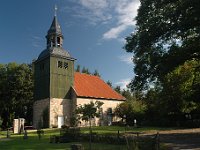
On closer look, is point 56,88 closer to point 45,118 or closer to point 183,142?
point 45,118

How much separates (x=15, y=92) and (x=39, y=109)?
36.2 feet

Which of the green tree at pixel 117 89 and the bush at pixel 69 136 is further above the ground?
the green tree at pixel 117 89

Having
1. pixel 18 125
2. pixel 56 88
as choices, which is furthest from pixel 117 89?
pixel 18 125

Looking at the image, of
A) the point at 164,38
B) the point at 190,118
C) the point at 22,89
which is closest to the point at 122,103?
the point at 190,118

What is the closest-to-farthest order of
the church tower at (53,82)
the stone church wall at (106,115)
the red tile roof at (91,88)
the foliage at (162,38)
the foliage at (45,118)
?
1. the foliage at (162,38)
2. the foliage at (45,118)
3. the church tower at (53,82)
4. the red tile roof at (91,88)
5. the stone church wall at (106,115)

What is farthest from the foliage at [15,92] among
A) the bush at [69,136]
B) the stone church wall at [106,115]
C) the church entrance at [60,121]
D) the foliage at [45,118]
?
the bush at [69,136]

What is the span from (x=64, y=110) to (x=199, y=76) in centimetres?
2374

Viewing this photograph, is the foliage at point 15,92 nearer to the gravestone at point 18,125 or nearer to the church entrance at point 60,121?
the church entrance at point 60,121

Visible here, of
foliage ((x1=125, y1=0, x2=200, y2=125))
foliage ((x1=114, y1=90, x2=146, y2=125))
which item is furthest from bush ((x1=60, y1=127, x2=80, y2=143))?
foliage ((x1=114, y1=90, x2=146, y2=125))

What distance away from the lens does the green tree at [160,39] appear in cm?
2595

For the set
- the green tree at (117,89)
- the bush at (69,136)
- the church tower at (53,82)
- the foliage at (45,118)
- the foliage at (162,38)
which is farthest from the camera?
the green tree at (117,89)

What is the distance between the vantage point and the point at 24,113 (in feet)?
208

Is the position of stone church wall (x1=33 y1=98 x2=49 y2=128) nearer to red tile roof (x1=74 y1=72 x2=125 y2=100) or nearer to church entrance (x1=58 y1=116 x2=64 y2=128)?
church entrance (x1=58 y1=116 x2=64 y2=128)

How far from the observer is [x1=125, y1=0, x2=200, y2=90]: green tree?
85.1 ft
